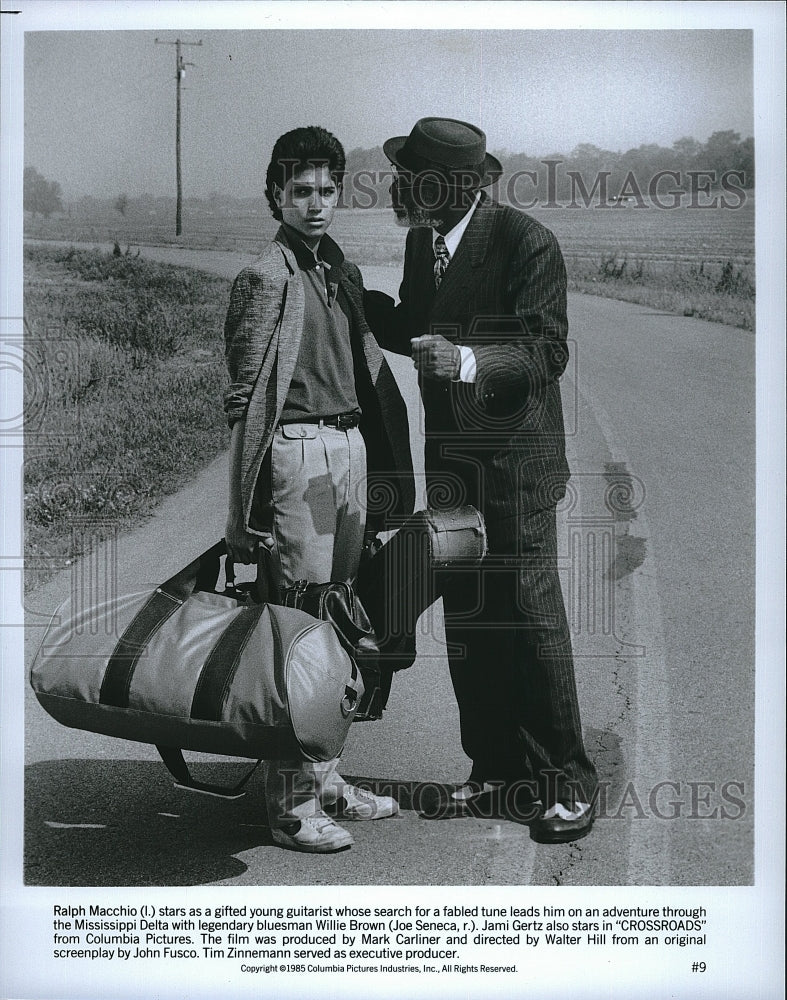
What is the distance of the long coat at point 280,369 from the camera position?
3580 mm

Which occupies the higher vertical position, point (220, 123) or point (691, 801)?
point (220, 123)

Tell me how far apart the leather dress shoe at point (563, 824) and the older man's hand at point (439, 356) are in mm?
1403

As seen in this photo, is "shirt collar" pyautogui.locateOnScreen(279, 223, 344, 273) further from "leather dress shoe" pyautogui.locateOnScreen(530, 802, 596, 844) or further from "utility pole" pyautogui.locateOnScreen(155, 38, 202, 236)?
"leather dress shoe" pyautogui.locateOnScreen(530, 802, 596, 844)

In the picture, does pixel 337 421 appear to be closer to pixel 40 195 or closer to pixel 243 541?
pixel 243 541

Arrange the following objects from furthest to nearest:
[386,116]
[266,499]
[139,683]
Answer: [386,116] → [266,499] → [139,683]

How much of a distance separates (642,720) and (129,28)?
108 inches

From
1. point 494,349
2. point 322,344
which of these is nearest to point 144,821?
point 322,344

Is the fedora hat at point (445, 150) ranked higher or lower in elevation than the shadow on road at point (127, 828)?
higher

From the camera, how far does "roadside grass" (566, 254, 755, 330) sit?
3.88m

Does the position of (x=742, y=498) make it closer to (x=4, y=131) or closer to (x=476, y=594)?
(x=476, y=594)

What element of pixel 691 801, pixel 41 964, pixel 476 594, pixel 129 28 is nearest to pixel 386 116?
pixel 129 28

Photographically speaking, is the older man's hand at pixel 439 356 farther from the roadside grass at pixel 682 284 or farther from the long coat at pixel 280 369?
the roadside grass at pixel 682 284

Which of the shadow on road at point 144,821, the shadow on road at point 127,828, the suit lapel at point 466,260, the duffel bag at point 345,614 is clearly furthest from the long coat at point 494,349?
the shadow on road at point 127,828

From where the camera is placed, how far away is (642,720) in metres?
3.95
